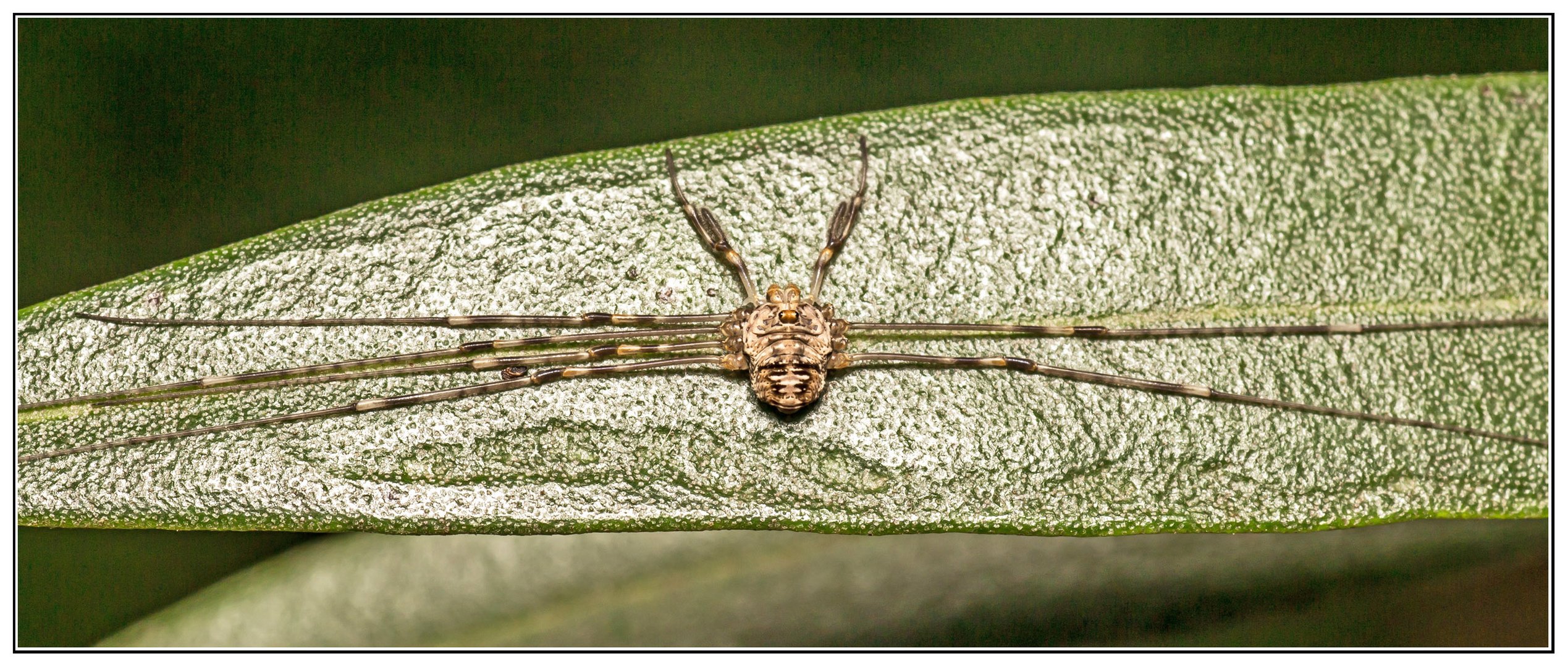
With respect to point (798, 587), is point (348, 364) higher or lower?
higher

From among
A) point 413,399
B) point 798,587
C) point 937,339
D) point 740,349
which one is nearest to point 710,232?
point 740,349

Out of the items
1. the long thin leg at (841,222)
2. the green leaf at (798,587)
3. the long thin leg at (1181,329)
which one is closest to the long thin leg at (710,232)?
the long thin leg at (841,222)

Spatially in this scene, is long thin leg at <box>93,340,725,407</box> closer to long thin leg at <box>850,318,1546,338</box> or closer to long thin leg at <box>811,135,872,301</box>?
long thin leg at <box>811,135,872,301</box>

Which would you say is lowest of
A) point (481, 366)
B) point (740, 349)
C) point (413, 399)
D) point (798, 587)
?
point (798, 587)

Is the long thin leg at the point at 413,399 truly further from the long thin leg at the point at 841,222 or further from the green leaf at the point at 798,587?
the green leaf at the point at 798,587

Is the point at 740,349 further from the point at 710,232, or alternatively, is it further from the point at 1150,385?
the point at 1150,385

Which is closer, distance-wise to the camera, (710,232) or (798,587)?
(710,232)
